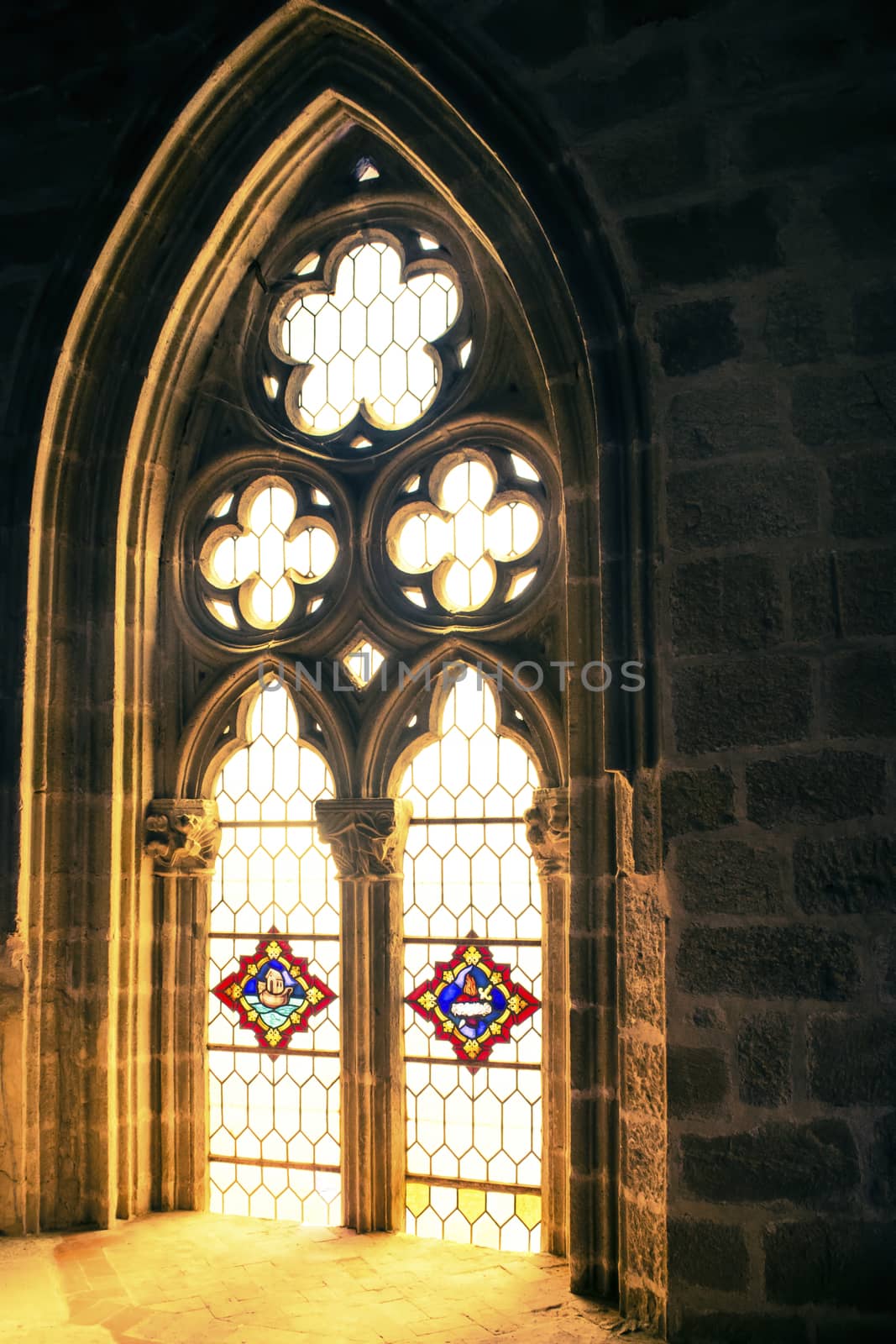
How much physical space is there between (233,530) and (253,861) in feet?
3.93

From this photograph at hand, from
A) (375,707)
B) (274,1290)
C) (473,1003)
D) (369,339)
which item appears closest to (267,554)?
(375,707)

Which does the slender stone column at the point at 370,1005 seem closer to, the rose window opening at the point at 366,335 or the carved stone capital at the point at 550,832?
the carved stone capital at the point at 550,832

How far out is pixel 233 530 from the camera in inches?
184

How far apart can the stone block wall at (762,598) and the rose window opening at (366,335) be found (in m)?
0.87

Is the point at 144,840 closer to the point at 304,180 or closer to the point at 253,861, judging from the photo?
the point at 253,861

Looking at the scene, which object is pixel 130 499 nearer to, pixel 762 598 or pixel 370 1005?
pixel 370 1005

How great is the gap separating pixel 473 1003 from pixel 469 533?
157cm

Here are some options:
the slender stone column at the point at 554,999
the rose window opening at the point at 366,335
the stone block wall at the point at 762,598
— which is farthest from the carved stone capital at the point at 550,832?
the rose window opening at the point at 366,335

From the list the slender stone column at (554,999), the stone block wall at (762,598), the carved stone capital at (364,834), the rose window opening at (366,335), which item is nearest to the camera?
the stone block wall at (762,598)

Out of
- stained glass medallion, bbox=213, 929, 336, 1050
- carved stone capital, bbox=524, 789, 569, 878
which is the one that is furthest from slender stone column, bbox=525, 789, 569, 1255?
stained glass medallion, bbox=213, 929, 336, 1050

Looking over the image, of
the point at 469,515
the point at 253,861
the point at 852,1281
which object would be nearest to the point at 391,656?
the point at 469,515

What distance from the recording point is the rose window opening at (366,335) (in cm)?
454

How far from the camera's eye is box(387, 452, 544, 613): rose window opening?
4266 mm

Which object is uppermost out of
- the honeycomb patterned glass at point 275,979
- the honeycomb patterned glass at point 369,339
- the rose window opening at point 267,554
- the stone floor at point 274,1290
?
the honeycomb patterned glass at point 369,339
